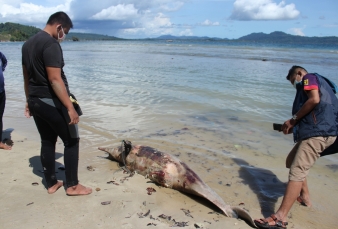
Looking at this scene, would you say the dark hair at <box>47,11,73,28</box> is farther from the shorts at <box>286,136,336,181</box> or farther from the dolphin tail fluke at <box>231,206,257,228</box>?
the shorts at <box>286,136,336,181</box>

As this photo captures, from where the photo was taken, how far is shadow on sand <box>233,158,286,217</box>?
437 centimetres

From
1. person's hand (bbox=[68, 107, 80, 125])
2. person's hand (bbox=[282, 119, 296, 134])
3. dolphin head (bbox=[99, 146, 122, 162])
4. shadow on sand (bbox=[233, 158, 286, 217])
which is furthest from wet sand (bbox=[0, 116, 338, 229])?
person's hand (bbox=[282, 119, 296, 134])

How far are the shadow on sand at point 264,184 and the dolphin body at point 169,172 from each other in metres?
0.68

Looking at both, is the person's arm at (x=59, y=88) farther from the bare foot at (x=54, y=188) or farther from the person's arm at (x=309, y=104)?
the person's arm at (x=309, y=104)

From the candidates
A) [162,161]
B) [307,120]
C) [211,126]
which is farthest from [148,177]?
[211,126]

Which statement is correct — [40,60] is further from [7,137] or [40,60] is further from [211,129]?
[211,129]

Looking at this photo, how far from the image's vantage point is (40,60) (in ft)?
11.3

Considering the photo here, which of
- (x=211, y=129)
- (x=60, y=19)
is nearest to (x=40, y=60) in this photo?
(x=60, y=19)

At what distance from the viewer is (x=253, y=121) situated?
8.23 m

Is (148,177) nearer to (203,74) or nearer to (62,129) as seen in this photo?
(62,129)

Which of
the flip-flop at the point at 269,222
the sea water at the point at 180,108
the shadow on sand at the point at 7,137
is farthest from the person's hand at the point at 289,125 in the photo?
the shadow on sand at the point at 7,137

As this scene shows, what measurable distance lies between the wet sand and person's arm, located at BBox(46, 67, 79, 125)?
3.92 feet

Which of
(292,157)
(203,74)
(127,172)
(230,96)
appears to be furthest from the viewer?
(203,74)

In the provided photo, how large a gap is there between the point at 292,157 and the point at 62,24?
3542 mm
